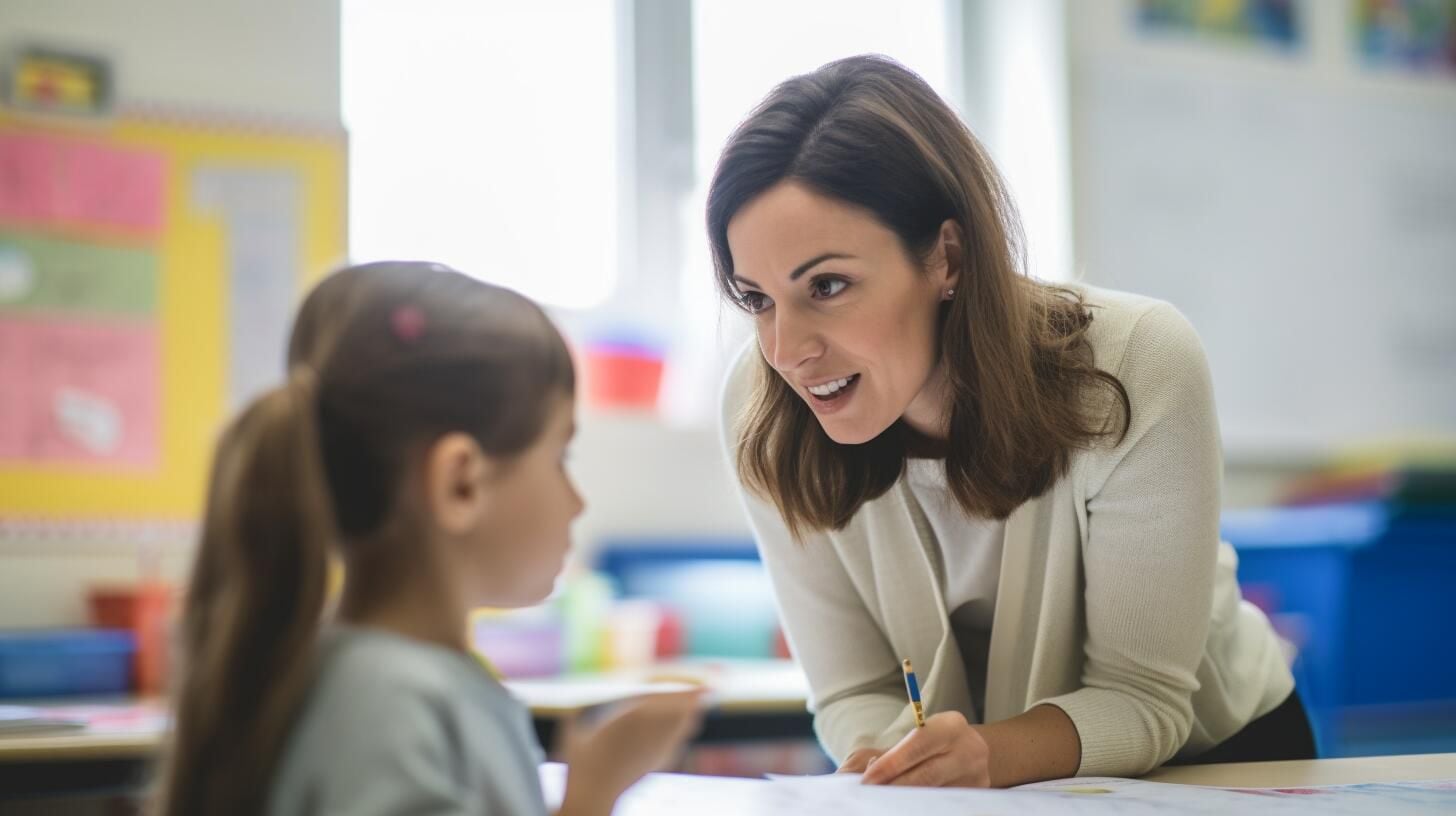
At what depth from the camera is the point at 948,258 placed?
126 cm

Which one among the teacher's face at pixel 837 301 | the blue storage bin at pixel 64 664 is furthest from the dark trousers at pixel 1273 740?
the blue storage bin at pixel 64 664

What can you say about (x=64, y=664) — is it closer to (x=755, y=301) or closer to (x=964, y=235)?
(x=755, y=301)

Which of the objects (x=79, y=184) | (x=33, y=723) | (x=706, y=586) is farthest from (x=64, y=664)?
(x=706, y=586)

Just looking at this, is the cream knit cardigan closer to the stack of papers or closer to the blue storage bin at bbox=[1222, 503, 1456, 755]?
the stack of papers

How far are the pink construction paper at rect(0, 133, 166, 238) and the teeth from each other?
Answer: 146cm

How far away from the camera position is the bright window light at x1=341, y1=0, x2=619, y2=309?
2551mm

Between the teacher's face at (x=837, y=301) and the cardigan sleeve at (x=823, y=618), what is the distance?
16cm

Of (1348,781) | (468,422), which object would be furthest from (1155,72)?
(468,422)

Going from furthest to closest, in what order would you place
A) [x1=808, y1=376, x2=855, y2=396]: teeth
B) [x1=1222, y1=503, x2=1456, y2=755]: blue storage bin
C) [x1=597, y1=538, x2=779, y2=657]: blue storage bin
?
[x1=1222, y1=503, x2=1456, y2=755]: blue storage bin, [x1=597, y1=538, x2=779, y2=657]: blue storage bin, [x1=808, y1=376, x2=855, y2=396]: teeth

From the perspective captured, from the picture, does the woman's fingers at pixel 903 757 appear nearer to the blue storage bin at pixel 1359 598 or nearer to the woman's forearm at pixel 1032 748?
the woman's forearm at pixel 1032 748

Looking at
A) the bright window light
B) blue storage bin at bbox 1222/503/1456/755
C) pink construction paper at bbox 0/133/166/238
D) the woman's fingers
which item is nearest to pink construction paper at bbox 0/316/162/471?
pink construction paper at bbox 0/133/166/238

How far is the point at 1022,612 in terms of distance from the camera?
1268mm

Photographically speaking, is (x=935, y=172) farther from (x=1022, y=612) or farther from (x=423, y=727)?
(x=423, y=727)

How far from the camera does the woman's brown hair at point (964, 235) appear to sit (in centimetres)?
121
